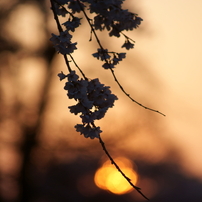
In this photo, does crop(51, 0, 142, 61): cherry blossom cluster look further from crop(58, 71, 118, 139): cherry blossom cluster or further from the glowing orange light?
the glowing orange light

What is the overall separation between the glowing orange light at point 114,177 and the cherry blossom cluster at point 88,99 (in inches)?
539

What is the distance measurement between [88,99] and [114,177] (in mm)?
21469

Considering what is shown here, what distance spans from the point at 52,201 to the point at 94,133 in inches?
433

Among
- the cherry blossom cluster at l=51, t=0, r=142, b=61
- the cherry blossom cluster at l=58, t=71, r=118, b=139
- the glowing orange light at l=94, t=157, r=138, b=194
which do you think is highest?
the glowing orange light at l=94, t=157, r=138, b=194

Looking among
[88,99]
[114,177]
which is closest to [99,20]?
[88,99]

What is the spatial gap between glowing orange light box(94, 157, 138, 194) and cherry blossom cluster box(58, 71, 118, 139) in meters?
13.7

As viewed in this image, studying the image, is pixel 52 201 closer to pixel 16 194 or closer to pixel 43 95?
pixel 16 194

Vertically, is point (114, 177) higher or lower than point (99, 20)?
higher

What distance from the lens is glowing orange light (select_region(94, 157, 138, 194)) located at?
16.8 m

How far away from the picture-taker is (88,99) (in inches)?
68.9

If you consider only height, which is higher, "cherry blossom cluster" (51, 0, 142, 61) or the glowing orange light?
the glowing orange light

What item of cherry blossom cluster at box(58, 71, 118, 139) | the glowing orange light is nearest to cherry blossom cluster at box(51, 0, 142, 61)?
cherry blossom cluster at box(58, 71, 118, 139)

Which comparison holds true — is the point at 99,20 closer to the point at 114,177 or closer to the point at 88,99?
the point at 88,99

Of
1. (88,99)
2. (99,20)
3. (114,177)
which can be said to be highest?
(114,177)
